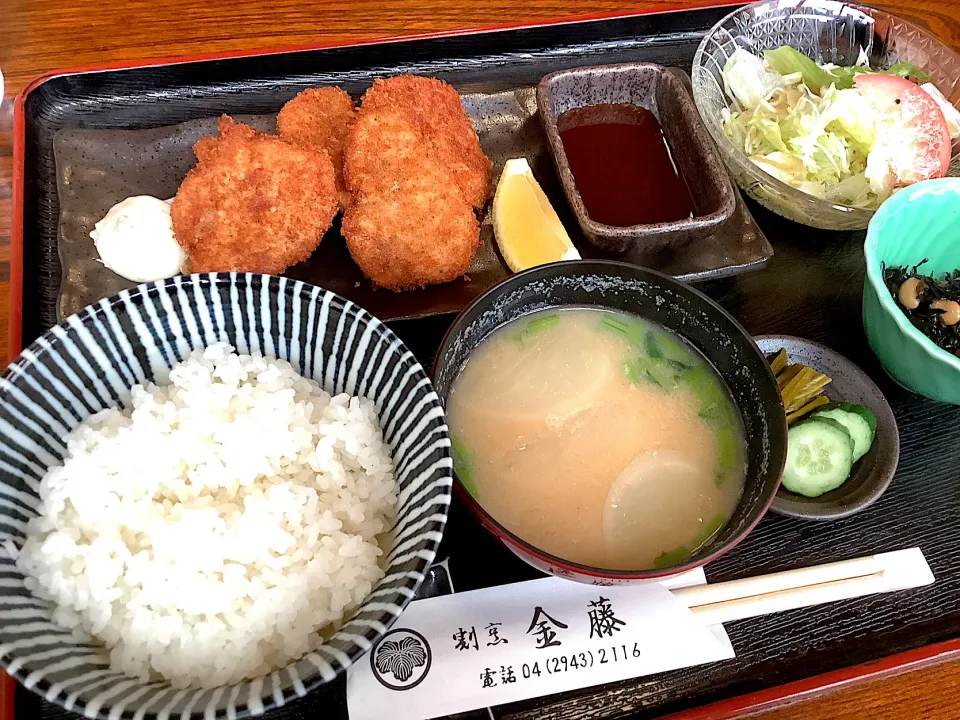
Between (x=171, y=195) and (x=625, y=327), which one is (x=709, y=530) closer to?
(x=625, y=327)

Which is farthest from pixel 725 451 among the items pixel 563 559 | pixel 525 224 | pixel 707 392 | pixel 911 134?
pixel 911 134

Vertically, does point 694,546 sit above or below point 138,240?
below

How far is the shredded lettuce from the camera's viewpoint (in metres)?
2.18

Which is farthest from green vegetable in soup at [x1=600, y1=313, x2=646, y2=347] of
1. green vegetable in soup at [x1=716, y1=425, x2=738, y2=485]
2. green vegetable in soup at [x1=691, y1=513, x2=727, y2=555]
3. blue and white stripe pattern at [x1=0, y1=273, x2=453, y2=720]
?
blue and white stripe pattern at [x1=0, y1=273, x2=453, y2=720]

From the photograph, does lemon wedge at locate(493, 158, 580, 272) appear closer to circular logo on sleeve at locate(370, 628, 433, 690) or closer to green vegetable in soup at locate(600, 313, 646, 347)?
green vegetable in soup at locate(600, 313, 646, 347)

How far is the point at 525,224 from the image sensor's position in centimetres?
202

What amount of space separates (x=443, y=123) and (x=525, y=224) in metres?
0.41

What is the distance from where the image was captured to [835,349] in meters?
1.96

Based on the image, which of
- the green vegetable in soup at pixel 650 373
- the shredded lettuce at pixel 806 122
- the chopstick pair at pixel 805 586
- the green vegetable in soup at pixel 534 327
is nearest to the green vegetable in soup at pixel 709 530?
the chopstick pair at pixel 805 586

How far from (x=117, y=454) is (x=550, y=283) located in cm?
98

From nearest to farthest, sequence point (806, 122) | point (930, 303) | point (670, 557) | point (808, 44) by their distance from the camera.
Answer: point (670, 557) < point (930, 303) < point (806, 122) < point (808, 44)

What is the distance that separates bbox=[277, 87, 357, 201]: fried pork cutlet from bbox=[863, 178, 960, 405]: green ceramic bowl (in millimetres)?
1505

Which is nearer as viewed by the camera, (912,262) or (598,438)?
(598,438)

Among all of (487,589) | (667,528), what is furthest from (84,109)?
(667,528)
